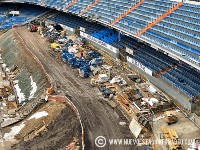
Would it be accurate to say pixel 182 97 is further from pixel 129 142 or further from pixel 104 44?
pixel 104 44

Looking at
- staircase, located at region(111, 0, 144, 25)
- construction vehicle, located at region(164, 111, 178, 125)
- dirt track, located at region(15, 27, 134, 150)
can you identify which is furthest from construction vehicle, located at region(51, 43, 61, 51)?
construction vehicle, located at region(164, 111, 178, 125)

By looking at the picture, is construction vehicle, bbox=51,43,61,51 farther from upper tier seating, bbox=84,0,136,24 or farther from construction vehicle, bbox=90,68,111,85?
construction vehicle, bbox=90,68,111,85

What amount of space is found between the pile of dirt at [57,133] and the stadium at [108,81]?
117 millimetres

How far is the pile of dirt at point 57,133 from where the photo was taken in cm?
3591

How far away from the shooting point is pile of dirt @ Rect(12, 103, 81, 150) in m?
35.9

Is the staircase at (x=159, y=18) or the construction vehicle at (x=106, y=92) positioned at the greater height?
the staircase at (x=159, y=18)

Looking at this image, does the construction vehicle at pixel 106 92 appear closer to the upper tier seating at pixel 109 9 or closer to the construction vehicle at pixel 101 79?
the construction vehicle at pixel 101 79

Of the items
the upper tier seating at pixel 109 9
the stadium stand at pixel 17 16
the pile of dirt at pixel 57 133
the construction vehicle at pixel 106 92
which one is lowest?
the stadium stand at pixel 17 16

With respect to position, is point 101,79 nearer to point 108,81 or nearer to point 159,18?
point 108,81

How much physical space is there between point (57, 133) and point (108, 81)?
12301 millimetres

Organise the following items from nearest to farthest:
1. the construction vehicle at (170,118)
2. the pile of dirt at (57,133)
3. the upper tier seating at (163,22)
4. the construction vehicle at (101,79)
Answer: the pile of dirt at (57,133), the construction vehicle at (170,118), the upper tier seating at (163,22), the construction vehicle at (101,79)

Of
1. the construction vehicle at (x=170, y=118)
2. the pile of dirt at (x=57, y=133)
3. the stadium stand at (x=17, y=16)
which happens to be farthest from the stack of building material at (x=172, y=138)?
the stadium stand at (x=17, y=16)

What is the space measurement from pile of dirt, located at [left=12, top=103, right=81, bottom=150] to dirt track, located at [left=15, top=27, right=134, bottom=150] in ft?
3.46

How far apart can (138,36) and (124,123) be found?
53.7ft
